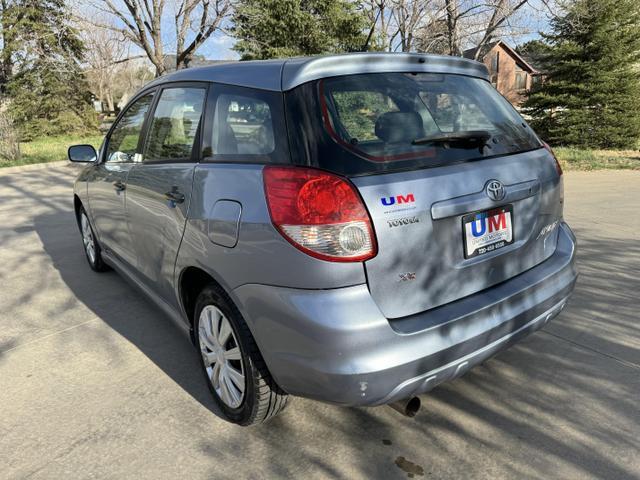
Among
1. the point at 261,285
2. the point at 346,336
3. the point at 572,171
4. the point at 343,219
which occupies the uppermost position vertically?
the point at 343,219

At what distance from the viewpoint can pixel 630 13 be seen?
17.0 m

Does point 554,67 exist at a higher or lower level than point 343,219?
higher

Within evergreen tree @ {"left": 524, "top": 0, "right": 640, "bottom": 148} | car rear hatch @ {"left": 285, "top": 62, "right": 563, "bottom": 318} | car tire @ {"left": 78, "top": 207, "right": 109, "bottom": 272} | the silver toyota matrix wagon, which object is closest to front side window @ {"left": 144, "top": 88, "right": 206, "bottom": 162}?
the silver toyota matrix wagon

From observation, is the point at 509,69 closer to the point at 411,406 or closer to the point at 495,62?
the point at 495,62

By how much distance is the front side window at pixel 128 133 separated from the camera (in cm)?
354

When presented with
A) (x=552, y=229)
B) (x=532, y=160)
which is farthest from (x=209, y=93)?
(x=552, y=229)

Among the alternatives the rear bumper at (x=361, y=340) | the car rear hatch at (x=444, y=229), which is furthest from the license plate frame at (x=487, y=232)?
the rear bumper at (x=361, y=340)

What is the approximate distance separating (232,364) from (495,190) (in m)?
1.49

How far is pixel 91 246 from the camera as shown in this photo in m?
4.97

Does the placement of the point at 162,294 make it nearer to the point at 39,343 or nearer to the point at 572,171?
the point at 39,343

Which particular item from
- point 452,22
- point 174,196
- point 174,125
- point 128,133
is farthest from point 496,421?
point 452,22

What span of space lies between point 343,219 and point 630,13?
19.7 m

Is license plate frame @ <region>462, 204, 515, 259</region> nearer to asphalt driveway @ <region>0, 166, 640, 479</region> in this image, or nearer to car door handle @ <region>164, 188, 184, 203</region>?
asphalt driveway @ <region>0, 166, 640, 479</region>

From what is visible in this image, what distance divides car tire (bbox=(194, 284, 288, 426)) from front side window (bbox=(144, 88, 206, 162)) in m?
0.84
